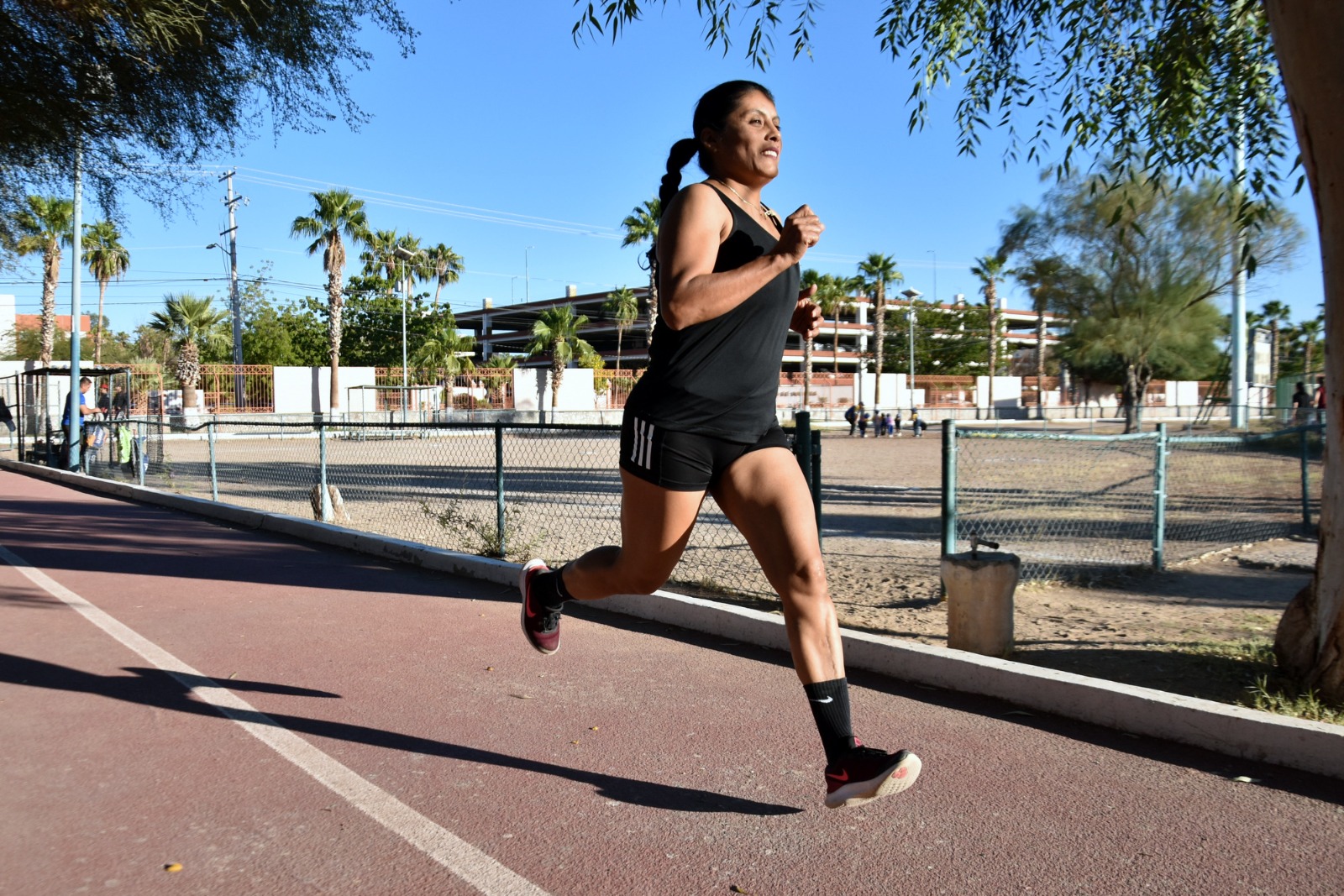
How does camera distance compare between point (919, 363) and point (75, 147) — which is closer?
point (75, 147)

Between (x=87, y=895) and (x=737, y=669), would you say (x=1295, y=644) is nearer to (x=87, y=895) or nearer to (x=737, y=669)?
(x=737, y=669)

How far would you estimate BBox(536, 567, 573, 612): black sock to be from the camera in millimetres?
3801

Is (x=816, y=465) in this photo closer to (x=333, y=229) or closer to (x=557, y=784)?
(x=557, y=784)

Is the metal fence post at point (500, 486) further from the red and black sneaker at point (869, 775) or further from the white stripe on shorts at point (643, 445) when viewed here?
the red and black sneaker at point (869, 775)

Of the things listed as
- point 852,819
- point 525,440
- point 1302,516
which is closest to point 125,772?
point 852,819

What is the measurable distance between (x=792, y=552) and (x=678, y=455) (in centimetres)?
42

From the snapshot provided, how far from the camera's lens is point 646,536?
→ 3121mm

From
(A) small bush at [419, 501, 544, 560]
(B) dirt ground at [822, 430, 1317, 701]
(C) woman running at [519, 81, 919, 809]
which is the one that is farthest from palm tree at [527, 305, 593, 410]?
(C) woman running at [519, 81, 919, 809]

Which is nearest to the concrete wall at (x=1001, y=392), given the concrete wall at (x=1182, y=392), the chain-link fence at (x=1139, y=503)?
the concrete wall at (x=1182, y=392)

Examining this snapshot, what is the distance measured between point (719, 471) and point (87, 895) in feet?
6.47

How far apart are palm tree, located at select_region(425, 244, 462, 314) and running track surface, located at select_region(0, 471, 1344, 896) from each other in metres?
59.9

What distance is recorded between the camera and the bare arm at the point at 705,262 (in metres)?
2.78

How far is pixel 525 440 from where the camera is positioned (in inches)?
404

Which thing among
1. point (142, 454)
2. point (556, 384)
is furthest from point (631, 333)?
point (142, 454)
